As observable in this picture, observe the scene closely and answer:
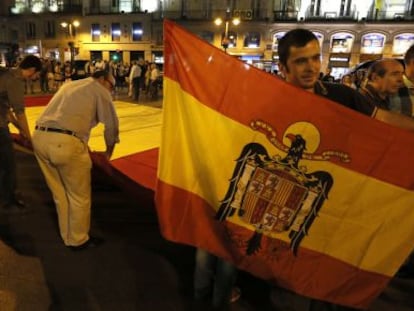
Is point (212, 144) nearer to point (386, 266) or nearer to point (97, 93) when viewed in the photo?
point (386, 266)

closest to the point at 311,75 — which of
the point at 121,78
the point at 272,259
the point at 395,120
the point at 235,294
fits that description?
Answer: the point at 395,120

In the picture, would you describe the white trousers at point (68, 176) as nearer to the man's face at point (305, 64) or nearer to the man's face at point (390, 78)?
the man's face at point (305, 64)

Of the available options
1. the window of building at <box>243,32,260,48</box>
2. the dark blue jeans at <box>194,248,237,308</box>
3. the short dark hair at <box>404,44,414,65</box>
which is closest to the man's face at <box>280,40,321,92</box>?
the dark blue jeans at <box>194,248,237,308</box>

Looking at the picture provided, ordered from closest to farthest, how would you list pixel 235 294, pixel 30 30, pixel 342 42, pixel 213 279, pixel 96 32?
pixel 213 279
pixel 235 294
pixel 342 42
pixel 96 32
pixel 30 30

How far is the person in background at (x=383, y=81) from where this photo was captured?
11.1 ft

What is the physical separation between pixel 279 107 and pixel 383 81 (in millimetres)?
1723

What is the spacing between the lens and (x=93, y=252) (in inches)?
140

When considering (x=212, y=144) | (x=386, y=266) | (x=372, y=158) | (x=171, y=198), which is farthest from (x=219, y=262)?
(x=372, y=158)

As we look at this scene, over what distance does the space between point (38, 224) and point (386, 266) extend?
11.2 feet

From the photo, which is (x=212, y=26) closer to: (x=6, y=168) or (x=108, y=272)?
(x=6, y=168)

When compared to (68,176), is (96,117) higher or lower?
higher

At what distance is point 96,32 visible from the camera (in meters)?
39.2

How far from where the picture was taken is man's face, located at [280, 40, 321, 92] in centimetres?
221

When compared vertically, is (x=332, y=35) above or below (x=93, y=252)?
above
